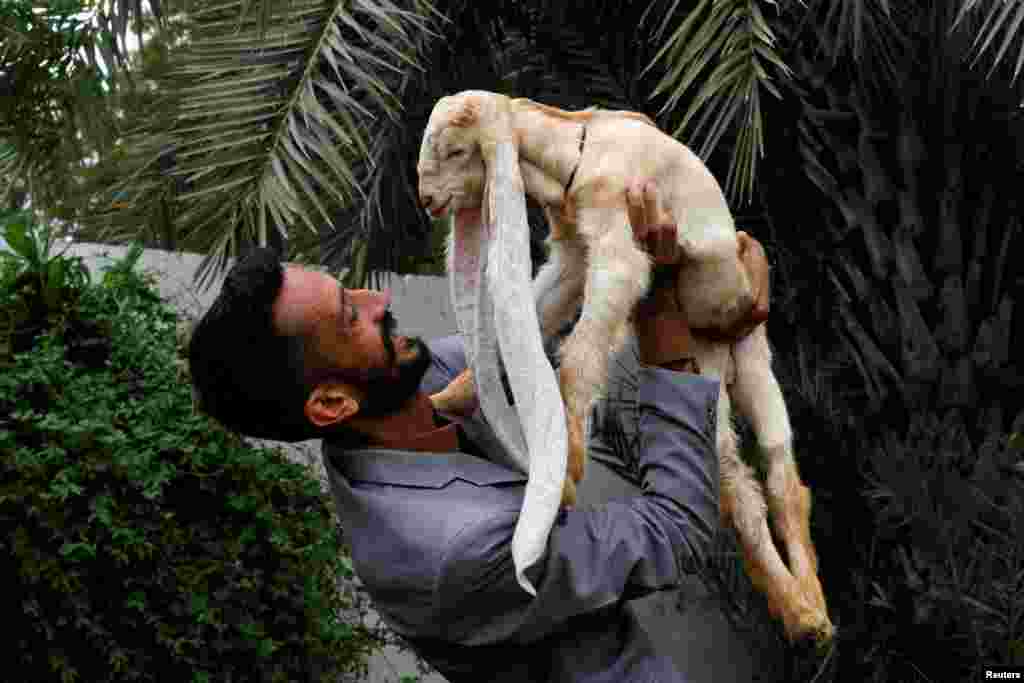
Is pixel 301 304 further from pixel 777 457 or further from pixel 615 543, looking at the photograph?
pixel 777 457

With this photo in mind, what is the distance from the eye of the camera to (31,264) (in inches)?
140

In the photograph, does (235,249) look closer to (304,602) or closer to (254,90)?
(254,90)

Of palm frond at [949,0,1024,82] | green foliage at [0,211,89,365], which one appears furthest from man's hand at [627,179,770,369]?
green foliage at [0,211,89,365]

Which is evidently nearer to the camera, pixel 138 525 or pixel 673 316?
pixel 673 316

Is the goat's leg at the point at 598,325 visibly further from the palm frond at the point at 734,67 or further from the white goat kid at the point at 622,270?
the palm frond at the point at 734,67

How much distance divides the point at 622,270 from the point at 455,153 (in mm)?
306

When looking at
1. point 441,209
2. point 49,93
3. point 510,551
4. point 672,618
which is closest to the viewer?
point 510,551

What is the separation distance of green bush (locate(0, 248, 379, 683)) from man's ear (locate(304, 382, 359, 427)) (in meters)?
1.60

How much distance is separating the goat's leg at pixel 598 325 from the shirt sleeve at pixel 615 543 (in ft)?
0.37

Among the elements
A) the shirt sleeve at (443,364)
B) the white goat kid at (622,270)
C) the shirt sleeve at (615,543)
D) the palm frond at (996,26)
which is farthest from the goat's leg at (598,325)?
the palm frond at (996,26)

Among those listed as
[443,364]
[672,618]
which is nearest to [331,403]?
[443,364]

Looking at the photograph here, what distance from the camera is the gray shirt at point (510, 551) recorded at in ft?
5.95

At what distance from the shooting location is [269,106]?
3.86 meters

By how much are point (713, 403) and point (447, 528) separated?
1.48 ft
